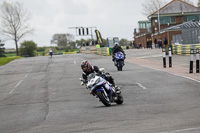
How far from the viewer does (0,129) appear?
28.2 feet

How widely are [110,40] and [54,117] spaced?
167 ft

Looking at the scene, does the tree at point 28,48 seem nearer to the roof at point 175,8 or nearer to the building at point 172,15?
the building at point 172,15

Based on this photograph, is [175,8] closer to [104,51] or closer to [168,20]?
[168,20]

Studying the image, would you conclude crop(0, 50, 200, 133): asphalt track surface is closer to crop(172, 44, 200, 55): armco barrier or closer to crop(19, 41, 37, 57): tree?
crop(172, 44, 200, 55): armco barrier

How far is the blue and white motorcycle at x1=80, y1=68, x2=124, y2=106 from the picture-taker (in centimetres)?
1070

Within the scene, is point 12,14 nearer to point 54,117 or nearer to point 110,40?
point 110,40

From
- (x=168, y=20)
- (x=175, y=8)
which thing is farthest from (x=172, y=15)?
(x=175, y=8)

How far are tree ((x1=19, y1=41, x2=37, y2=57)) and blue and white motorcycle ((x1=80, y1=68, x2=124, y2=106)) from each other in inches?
3892

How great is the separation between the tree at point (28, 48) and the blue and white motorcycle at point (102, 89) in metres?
98.9

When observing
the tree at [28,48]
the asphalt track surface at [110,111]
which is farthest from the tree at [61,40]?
the asphalt track surface at [110,111]

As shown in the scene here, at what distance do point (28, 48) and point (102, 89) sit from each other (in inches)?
3947

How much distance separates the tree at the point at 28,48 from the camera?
108438mm

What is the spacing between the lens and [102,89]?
10711 millimetres

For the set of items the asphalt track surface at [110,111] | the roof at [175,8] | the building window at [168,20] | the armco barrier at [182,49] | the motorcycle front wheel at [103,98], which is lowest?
the asphalt track surface at [110,111]
